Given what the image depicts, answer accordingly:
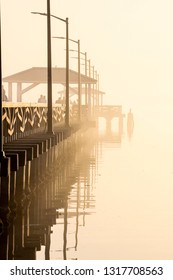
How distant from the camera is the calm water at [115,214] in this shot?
24.7m

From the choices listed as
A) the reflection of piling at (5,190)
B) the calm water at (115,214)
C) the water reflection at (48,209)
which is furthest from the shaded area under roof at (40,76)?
the reflection of piling at (5,190)

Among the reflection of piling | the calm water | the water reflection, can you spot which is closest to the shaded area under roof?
the calm water

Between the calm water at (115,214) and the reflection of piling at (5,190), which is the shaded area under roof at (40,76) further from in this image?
the reflection of piling at (5,190)

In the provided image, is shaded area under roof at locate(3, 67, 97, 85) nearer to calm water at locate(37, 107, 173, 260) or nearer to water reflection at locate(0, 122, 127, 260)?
calm water at locate(37, 107, 173, 260)

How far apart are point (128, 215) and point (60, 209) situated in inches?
99.8

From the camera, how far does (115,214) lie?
1267 inches

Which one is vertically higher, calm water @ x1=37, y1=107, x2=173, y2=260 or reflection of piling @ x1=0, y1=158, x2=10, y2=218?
reflection of piling @ x1=0, y1=158, x2=10, y2=218

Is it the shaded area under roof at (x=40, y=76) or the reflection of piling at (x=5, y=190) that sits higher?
the shaded area under roof at (x=40, y=76)

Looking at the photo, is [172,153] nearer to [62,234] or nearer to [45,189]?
[45,189]

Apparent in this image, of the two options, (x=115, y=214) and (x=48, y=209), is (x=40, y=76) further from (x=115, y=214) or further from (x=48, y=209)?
(x=115, y=214)

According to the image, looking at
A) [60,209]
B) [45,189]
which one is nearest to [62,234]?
[60,209]

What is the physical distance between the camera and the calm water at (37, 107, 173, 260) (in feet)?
81.1

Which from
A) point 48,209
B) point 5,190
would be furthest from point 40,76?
point 5,190

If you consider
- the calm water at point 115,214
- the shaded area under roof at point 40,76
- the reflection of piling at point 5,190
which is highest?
the shaded area under roof at point 40,76
